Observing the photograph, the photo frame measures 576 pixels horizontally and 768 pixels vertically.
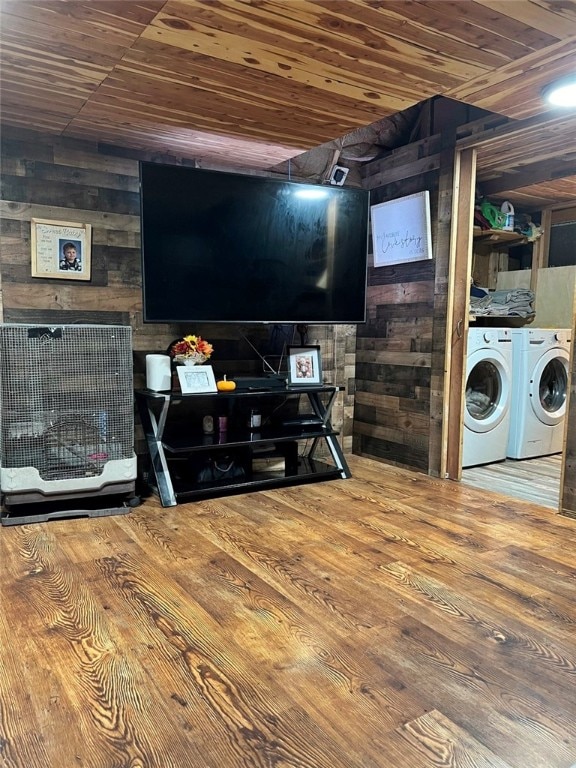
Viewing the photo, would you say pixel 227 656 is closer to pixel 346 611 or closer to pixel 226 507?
pixel 346 611

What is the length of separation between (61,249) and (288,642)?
7.82 ft

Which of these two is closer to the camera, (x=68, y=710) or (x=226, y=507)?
(x=68, y=710)

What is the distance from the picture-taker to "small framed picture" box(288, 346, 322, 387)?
11.3ft

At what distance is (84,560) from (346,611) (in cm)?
108

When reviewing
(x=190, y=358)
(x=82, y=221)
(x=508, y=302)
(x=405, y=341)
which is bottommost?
(x=190, y=358)

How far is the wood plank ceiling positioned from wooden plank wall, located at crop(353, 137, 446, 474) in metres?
0.77

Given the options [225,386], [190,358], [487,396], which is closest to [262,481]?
[225,386]

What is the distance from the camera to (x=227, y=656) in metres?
1.56

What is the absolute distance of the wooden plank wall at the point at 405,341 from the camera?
3482 millimetres

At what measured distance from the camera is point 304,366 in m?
3.47

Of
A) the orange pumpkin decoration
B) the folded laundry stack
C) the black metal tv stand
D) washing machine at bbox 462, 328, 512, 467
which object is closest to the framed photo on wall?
the black metal tv stand

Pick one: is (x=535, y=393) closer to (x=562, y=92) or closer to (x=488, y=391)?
(x=488, y=391)

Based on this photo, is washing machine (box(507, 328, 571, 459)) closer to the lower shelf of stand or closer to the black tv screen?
the black tv screen

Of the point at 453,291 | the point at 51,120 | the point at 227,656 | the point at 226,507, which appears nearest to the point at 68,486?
the point at 226,507
